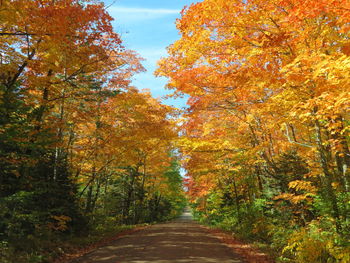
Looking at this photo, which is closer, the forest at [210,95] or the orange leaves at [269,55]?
the orange leaves at [269,55]

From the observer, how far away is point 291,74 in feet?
21.2

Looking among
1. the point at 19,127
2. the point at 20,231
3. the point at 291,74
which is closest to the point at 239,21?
the point at 291,74

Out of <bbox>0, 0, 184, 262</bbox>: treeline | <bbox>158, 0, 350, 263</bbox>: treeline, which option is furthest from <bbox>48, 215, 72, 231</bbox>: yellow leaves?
<bbox>158, 0, 350, 263</bbox>: treeline

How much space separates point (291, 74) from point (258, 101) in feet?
14.2

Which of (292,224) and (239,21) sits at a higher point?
(239,21)

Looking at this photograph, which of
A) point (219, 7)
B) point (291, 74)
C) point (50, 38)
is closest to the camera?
point (291, 74)

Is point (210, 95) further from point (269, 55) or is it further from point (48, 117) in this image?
point (48, 117)

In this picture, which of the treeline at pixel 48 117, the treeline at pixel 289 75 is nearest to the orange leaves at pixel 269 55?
the treeline at pixel 289 75

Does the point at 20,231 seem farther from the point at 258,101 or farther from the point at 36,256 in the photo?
the point at 258,101

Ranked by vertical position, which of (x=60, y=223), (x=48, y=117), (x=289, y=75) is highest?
(x=48, y=117)

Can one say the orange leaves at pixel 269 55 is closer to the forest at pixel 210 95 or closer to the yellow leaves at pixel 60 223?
the forest at pixel 210 95

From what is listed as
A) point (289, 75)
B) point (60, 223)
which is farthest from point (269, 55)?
point (60, 223)

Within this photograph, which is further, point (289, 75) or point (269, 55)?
point (269, 55)

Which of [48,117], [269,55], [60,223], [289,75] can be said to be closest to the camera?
[289,75]
